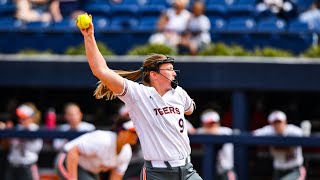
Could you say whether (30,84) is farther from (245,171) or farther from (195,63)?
(245,171)

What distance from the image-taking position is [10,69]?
12.8 meters

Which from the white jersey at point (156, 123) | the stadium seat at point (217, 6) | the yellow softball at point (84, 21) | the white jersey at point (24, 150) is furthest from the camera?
the stadium seat at point (217, 6)

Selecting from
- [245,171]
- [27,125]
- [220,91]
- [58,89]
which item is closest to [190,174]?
[245,171]

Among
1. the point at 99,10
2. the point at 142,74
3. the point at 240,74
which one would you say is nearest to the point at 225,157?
the point at 240,74

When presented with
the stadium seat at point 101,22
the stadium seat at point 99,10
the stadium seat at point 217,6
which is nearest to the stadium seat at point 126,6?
the stadium seat at point 99,10

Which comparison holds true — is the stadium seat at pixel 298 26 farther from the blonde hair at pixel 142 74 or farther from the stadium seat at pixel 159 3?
the blonde hair at pixel 142 74

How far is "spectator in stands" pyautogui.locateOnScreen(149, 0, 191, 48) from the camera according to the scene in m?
12.4

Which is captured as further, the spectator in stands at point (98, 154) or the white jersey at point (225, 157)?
the white jersey at point (225, 157)

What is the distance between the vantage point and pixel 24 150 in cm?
1066

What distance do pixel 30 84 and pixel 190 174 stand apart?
6676 mm

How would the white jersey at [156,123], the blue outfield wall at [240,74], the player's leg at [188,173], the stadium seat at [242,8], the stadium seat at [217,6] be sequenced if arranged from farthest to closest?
the stadium seat at [217,6] < the stadium seat at [242,8] < the blue outfield wall at [240,74] < the player's leg at [188,173] < the white jersey at [156,123]

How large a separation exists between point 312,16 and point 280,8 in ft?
1.66

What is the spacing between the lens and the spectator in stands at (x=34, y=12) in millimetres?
13512

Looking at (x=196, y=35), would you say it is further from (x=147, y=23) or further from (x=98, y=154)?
(x=98, y=154)
